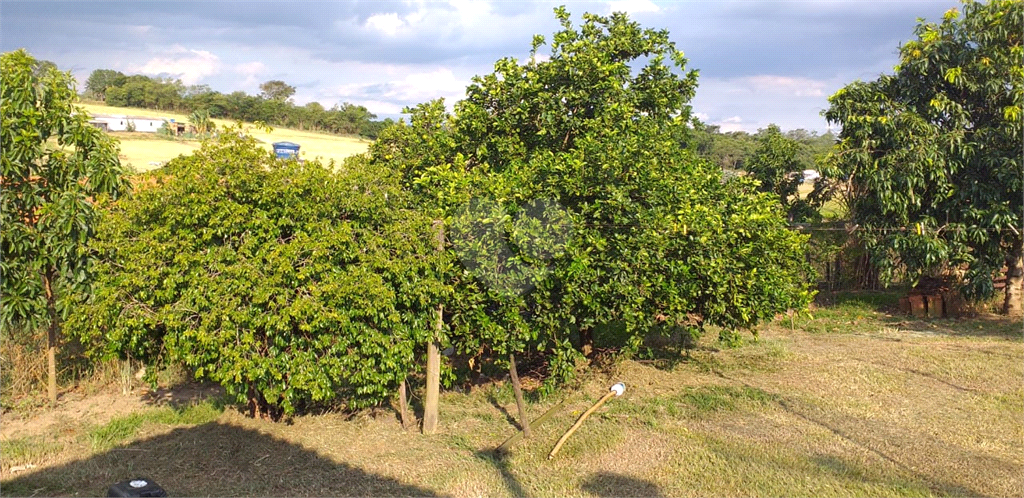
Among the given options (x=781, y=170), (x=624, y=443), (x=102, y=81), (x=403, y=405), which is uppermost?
(x=102, y=81)

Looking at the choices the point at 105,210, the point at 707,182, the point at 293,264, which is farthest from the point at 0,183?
the point at 707,182

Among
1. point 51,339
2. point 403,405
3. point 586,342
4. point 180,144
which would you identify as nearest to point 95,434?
point 51,339

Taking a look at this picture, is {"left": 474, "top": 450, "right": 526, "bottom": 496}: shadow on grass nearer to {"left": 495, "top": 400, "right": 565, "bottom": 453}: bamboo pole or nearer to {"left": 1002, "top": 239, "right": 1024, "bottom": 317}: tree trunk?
{"left": 495, "top": 400, "right": 565, "bottom": 453}: bamboo pole

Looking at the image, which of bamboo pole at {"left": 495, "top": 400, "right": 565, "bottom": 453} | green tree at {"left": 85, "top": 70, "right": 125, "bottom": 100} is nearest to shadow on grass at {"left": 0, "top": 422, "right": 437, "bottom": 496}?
bamboo pole at {"left": 495, "top": 400, "right": 565, "bottom": 453}

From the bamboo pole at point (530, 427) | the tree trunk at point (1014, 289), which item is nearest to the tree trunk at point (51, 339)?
the bamboo pole at point (530, 427)

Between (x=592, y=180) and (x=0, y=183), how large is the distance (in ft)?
18.4

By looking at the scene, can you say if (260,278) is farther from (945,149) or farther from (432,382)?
(945,149)

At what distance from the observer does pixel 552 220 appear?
694 cm

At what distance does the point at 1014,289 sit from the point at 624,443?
391 inches

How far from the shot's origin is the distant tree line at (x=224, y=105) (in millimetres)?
51469

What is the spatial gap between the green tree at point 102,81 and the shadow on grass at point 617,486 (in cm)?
6034

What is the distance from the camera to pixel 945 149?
11.3 meters

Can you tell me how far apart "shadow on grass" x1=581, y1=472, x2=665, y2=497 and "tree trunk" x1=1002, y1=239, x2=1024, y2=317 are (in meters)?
10.1

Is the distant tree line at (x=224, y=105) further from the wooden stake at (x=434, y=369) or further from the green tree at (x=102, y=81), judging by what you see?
the wooden stake at (x=434, y=369)
